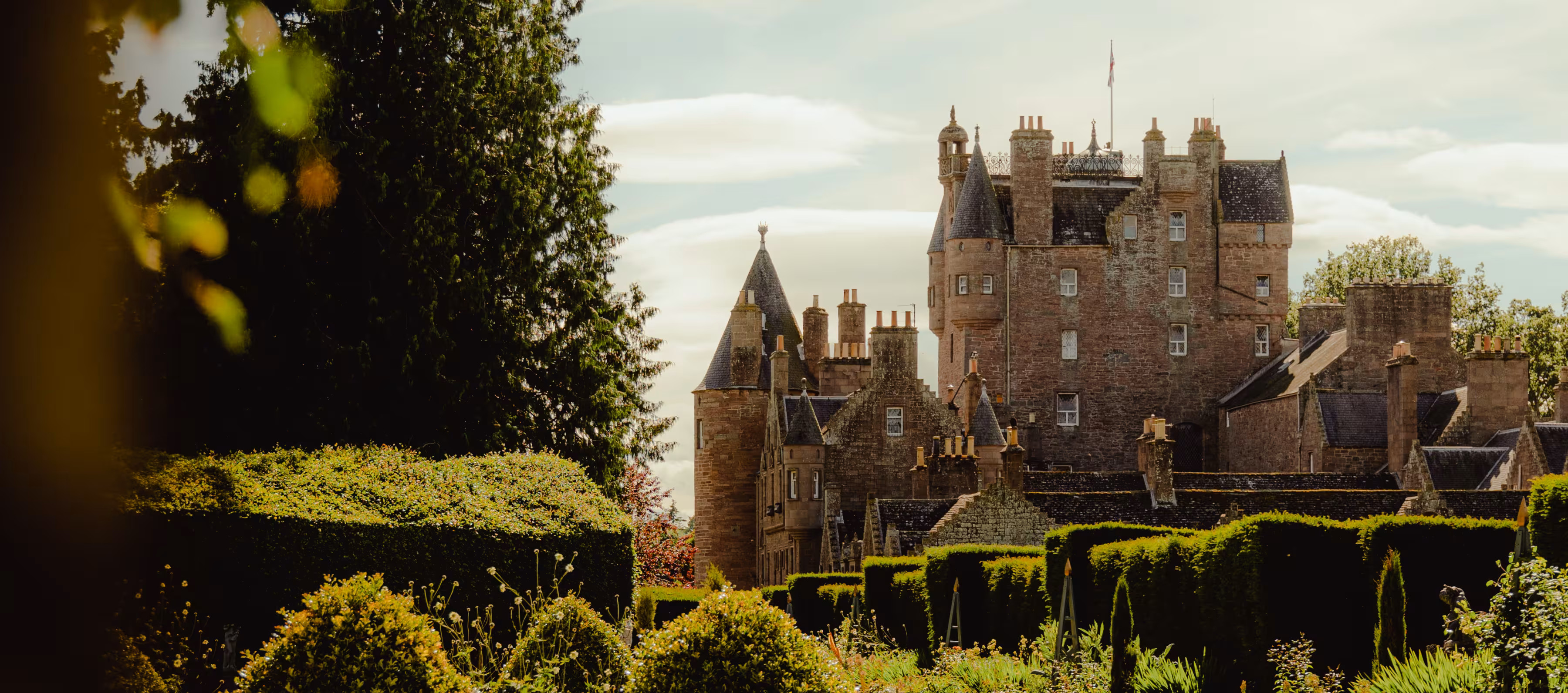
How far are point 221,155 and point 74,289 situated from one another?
685 cm

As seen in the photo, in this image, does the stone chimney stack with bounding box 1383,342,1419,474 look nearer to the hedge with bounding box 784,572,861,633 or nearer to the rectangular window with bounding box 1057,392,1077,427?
the rectangular window with bounding box 1057,392,1077,427

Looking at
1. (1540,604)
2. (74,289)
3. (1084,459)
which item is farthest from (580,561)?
(1084,459)

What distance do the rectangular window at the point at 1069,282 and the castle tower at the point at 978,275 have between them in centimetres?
275

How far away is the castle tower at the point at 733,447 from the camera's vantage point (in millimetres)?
60750

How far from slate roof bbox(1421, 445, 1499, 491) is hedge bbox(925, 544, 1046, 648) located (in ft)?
83.1

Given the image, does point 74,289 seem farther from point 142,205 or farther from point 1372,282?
point 1372,282

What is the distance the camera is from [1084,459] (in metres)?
68.7

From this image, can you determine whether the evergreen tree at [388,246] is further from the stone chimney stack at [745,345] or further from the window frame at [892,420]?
the stone chimney stack at [745,345]

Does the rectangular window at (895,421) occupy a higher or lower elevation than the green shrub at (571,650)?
higher

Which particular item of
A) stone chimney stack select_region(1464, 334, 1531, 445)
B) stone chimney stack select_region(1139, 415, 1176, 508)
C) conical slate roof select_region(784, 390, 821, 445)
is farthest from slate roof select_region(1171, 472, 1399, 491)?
conical slate roof select_region(784, 390, 821, 445)

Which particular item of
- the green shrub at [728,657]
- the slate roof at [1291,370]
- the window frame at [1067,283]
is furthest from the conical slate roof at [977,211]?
the green shrub at [728,657]

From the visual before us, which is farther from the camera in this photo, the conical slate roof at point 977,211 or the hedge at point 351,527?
the conical slate roof at point 977,211

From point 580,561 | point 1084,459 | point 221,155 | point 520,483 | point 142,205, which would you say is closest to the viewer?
point 580,561

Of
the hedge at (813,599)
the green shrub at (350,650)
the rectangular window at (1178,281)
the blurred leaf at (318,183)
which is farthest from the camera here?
the rectangular window at (1178,281)
